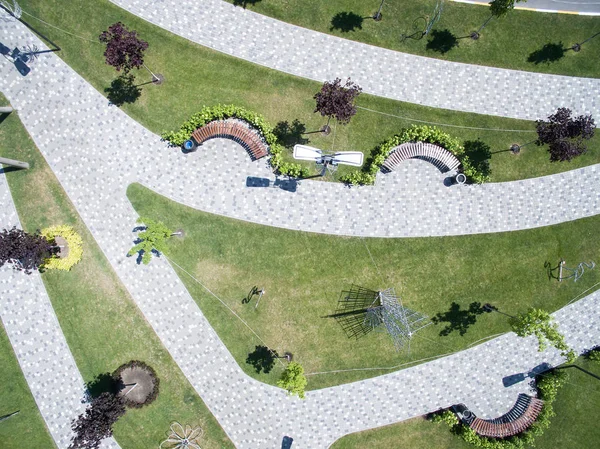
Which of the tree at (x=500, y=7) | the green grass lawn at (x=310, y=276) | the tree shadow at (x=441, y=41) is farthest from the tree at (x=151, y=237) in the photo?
the tree at (x=500, y=7)

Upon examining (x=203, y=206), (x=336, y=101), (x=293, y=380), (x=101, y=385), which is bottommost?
(x=293, y=380)

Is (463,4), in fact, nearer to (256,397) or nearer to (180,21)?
(180,21)

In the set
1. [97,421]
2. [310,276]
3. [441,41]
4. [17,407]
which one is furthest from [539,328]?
[17,407]

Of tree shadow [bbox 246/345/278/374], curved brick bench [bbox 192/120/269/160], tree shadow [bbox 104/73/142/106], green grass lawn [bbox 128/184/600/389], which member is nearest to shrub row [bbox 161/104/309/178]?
curved brick bench [bbox 192/120/269/160]

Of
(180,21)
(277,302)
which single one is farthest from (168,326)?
(180,21)

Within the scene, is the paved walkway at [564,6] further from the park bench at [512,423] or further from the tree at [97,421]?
the tree at [97,421]

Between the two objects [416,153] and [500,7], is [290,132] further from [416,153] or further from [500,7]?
[500,7]
